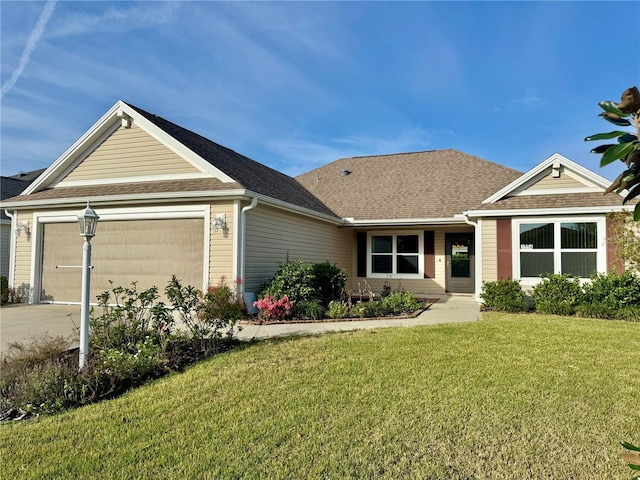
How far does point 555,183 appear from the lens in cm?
1099

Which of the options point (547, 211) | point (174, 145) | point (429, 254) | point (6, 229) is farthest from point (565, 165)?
point (6, 229)

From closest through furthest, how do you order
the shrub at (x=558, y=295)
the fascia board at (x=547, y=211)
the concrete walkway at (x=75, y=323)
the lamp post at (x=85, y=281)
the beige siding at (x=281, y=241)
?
the lamp post at (x=85, y=281) < the concrete walkway at (x=75, y=323) < the shrub at (x=558, y=295) < the fascia board at (x=547, y=211) < the beige siding at (x=281, y=241)

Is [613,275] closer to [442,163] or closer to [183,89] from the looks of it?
[442,163]

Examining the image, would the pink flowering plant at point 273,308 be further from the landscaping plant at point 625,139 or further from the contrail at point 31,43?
the landscaping plant at point 625,139

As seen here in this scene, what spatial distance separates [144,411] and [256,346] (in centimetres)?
249

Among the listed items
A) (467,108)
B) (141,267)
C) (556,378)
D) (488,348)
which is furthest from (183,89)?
(556,378)

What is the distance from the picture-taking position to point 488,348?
6121mm

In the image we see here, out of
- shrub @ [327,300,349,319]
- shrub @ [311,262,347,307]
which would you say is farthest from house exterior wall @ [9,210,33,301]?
shrub @ [327,300,349,319]

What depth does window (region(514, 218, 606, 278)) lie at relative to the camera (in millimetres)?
10164

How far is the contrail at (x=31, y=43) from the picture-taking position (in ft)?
26.4

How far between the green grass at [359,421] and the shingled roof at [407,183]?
894cm

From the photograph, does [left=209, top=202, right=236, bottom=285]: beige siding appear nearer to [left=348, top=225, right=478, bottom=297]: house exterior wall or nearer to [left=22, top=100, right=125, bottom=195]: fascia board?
[left=22, top=100, right=125, bottom=195]: fascia board

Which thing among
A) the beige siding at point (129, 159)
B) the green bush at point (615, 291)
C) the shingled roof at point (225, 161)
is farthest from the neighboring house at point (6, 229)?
the green bush at point (615, 291)

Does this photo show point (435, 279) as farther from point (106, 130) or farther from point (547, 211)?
point (106, 130)
